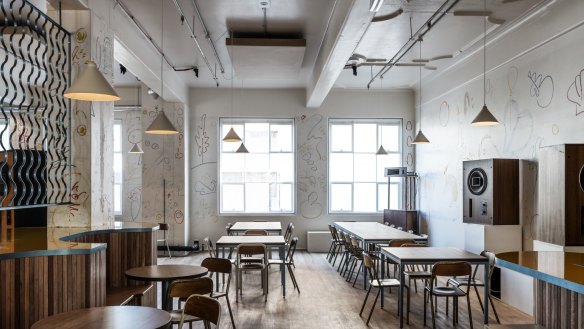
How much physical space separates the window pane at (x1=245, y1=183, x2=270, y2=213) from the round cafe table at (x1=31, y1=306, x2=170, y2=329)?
29.5ft

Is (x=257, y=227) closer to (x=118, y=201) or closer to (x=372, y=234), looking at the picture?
(x=372, y=234)

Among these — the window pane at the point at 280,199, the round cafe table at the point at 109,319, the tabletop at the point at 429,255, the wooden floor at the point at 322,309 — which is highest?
the window pane at the point at 280,199

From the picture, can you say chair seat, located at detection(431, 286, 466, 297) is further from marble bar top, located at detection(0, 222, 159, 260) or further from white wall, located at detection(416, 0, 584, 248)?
marble bar top, located at detection(0, 222, 159, 260)

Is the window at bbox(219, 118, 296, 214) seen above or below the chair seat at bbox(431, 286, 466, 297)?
above

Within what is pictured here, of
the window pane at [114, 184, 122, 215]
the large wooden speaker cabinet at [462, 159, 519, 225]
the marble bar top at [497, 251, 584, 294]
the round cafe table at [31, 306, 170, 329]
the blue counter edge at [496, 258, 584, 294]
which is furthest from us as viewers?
the window pane at [114, 184, 122, 215]

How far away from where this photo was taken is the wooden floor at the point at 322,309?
5.95 meters

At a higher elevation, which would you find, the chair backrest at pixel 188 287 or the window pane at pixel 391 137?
the window pane at pixel 391 137

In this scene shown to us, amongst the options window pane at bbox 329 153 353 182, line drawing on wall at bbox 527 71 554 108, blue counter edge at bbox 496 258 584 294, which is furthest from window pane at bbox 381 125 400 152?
blue counter edge at bbox 496 258 584 294

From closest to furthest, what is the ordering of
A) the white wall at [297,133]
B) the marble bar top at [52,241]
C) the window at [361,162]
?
the marble bar top at [52,241]
the white wall at [297,133]
the window at [361,162]

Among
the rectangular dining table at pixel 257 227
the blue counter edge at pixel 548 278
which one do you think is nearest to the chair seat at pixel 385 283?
the blue counter edge at pixel 548 278

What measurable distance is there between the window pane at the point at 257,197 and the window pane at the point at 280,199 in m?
0.12

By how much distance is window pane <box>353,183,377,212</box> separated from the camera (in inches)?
494

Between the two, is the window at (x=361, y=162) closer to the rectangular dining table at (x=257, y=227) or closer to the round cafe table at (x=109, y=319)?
the rectangular dining table at (x=257, y=227)

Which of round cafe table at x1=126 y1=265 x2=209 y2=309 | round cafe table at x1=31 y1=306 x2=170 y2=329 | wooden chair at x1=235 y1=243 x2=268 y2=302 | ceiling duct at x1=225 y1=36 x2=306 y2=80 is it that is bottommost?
wooden chair at x1=235 y1=243 x2=268 y2=302
